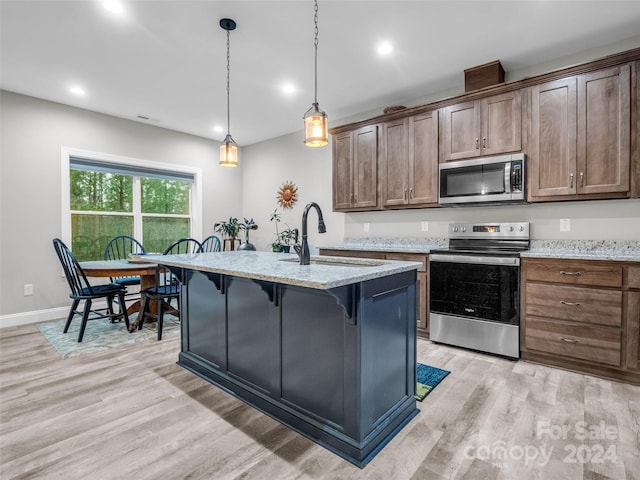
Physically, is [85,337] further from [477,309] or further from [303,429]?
[477,309]

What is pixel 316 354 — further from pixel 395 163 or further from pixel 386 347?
pixel 395 163

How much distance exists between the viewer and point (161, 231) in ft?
17.4

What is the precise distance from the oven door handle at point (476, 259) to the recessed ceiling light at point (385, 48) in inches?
73.2

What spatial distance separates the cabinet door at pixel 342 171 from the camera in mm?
4178

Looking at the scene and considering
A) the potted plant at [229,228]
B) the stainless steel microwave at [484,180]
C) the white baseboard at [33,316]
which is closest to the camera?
the stainless steel microwave at [484,180]

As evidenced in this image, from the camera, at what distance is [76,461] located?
1617mm

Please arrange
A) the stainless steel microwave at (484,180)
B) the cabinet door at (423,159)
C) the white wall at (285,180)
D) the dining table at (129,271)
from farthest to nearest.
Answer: the white wall at (285,180) → the cabinet door at (423,159) → the dining table at (129,271) → the stainless steel microwave at (484,180)

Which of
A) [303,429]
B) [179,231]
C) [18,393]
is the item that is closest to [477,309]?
[303,429]

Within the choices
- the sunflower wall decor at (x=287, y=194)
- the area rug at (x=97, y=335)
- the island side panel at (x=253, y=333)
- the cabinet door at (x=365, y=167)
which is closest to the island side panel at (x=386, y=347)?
the island side panel at (x=253, y=333)

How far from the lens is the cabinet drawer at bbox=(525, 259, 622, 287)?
7.94 ft

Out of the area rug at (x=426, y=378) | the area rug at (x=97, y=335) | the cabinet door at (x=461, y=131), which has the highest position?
the cabinet door at (x=461, y=131)

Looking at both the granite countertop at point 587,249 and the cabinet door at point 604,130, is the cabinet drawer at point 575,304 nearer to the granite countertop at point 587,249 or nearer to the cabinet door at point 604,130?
the granite countertop at point 587,249

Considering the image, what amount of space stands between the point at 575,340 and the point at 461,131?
2027 millimetres

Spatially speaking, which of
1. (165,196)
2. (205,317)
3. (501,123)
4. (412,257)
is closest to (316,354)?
(205,317)
